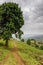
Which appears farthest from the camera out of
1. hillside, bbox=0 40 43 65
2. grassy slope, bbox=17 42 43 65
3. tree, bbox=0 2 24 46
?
tree, bbox=0 2 24 46

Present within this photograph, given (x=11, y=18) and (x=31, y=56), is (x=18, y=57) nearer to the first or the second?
(x=31, y=56)

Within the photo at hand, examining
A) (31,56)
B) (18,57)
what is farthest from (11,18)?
(18,57)

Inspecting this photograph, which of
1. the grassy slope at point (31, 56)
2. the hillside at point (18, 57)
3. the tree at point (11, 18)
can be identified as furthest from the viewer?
the tree at point (11, 18)

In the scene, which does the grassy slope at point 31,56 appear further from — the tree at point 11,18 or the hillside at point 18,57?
the tree at point 11,18

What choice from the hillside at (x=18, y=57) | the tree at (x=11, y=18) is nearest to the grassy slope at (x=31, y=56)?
the hillside at (x=18, y=57)

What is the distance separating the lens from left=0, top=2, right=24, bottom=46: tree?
5847cm

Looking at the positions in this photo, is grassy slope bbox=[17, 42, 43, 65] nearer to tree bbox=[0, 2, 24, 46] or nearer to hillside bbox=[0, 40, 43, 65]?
hillside bbox=[0, 40, 43, 65]

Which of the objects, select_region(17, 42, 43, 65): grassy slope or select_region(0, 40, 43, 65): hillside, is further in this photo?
select_region(17, 42, 43, 65): grassy slope

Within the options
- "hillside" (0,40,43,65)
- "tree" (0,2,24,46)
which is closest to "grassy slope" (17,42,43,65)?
"hillside" (0,40,43,65)

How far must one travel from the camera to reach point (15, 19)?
196 feet

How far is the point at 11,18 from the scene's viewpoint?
59.8 meters

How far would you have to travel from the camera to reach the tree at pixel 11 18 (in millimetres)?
58475

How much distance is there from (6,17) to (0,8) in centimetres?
372

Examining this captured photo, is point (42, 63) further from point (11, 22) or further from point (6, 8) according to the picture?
point (6, 8)
